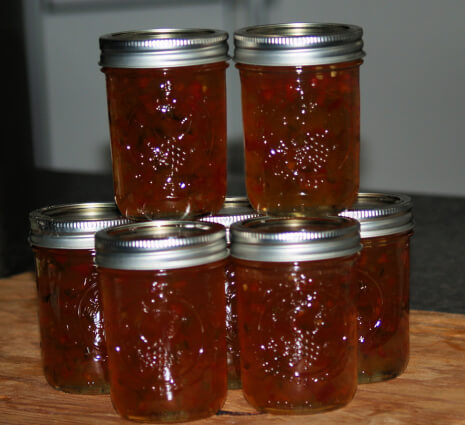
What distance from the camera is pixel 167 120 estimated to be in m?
1.18

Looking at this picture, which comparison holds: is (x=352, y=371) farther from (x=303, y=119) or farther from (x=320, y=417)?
(x=303, y=119)

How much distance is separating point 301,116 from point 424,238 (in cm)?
87

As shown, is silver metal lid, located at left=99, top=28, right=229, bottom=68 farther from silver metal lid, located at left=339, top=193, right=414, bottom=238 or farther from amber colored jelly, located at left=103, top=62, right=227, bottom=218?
silver metal lid, located at left=339, top=193, right=414, bottom=238

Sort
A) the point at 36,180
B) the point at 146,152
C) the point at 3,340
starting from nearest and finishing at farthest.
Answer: the point at 146,152 < the point at 3,340 < the point at 36,180

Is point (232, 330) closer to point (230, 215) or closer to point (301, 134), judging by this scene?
point (230, 215)

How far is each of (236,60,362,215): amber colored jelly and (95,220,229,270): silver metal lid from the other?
12 centimetres

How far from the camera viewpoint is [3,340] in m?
1.48

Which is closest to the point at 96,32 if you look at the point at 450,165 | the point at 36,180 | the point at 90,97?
the point at 90,97

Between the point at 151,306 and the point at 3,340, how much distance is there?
0.48m

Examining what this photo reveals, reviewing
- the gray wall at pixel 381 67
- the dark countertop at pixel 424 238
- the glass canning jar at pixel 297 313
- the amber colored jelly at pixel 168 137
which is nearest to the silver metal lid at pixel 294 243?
the glass canning jar at pixel 297 313

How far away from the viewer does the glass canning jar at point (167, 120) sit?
3.85ft

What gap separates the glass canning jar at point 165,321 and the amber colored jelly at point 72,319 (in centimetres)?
8

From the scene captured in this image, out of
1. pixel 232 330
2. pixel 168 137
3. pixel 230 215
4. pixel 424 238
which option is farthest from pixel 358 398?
pixel 424 238

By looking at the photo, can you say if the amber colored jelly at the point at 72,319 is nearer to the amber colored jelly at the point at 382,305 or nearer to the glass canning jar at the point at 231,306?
the glass canning jar at the point at 231,306
